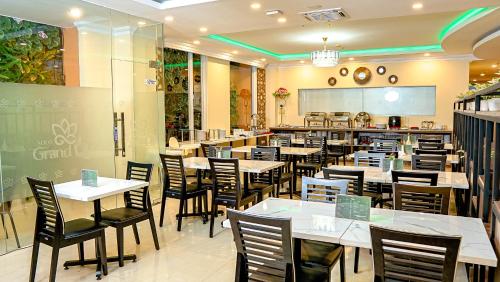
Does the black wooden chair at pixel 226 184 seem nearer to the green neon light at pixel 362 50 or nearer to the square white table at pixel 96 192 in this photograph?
the square white table at pixel 96 192

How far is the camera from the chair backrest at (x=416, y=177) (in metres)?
3.63

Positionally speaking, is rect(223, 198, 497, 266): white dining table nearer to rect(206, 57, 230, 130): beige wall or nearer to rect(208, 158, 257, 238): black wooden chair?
rect(208, 158, 257, 238): black wooden chair

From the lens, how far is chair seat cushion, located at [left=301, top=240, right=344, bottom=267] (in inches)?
102

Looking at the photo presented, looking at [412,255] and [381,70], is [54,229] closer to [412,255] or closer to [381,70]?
[412,255]

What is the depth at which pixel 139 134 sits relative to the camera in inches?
240

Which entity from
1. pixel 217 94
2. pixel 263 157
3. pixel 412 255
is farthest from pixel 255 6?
pixel 217 94

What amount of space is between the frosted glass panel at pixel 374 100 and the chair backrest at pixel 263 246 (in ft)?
31.5

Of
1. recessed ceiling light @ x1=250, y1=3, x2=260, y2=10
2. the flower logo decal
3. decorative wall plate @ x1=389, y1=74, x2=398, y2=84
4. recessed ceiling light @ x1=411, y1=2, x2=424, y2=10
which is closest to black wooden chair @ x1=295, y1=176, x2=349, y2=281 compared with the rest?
recessed ceiling light @ x1=250, y1=3, x2=260, y2=10

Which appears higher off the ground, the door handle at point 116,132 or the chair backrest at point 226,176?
the door handle at point 116,132

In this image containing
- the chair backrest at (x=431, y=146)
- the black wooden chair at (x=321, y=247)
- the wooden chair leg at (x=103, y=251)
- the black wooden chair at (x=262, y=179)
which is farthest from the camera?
the chair backrest at (x=431, y=146)

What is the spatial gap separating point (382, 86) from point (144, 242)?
8.47 metres

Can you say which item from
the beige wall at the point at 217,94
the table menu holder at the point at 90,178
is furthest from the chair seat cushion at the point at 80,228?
the beige wall at the point at 217,94

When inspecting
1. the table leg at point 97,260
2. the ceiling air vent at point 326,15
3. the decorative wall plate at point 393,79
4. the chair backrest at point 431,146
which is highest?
the ceiling air vent at point 326,15

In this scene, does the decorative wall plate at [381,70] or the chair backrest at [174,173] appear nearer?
the chair backrest at [174,173]
